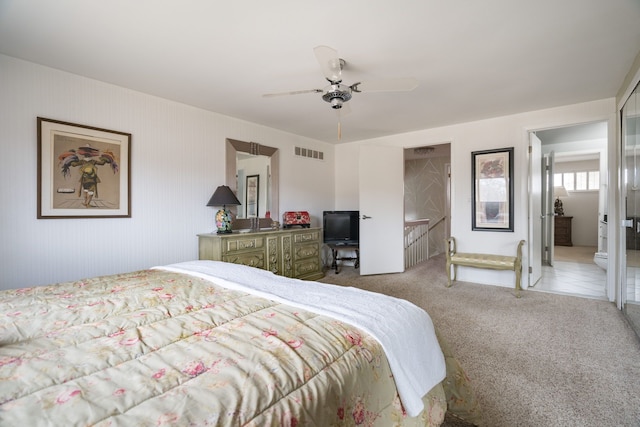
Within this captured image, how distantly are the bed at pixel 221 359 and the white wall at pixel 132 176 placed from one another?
1.33 metres

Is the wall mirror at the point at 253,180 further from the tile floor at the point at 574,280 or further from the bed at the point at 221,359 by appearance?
the tile floor at the point at 574,280

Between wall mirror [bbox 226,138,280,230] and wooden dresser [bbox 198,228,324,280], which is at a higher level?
wall mirror [bbox 226,138,280,230]

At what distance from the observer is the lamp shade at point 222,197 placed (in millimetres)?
3619

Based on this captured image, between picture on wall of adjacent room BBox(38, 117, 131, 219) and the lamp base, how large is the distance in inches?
36.2

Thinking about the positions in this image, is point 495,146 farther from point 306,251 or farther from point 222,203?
point 222,203

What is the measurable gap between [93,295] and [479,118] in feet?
15.3

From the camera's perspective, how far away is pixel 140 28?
2.08 meters

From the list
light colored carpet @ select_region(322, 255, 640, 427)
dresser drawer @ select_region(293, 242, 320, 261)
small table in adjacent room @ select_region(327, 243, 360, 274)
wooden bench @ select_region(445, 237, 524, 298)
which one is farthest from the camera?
small table in adjacent room @ select_region(327, 243, 360, 274)

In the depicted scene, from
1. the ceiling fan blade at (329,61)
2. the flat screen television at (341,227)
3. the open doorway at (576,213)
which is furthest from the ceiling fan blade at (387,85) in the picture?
the open doorway at (576,213)

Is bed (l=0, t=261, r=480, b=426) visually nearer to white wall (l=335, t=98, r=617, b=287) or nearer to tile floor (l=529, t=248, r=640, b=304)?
tile floor (l=529, t=248, r=640, b=304)

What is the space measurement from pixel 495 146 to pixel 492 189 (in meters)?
0.60

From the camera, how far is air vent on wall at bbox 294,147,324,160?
503 cm

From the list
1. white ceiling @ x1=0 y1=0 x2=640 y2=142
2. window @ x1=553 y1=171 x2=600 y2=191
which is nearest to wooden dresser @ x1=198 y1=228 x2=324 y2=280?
white ceiling @ x1=0 y1=0 x2=640 y2=142

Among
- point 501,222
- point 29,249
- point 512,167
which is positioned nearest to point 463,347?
point 501,222
